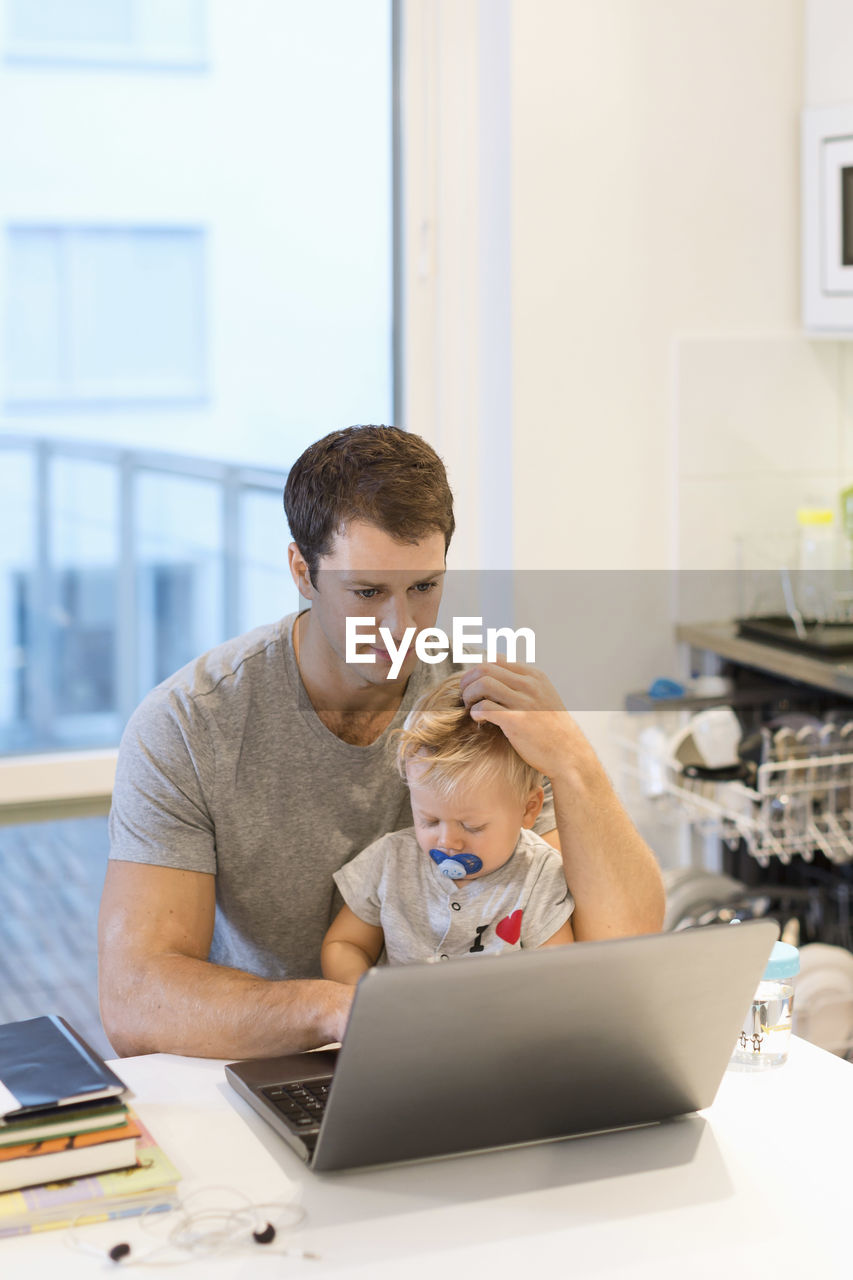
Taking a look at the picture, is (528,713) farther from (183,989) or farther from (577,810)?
(183,989)

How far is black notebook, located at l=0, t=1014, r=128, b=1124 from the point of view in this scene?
3.39 feet

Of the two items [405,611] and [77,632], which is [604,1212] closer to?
[405,611]

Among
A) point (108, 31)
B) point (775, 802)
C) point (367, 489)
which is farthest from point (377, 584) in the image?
point (108, 31)

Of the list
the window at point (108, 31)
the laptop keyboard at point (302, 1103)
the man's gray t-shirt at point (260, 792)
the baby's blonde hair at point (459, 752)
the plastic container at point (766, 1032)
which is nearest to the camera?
the laptop keyboard at point (302, 1103)

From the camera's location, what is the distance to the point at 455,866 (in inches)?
55.7

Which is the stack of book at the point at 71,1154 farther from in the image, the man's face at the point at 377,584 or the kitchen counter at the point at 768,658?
the kitchen counter at the point at 768,658

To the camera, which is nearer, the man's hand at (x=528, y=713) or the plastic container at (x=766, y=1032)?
the plastic container at (x=766, y=1032)

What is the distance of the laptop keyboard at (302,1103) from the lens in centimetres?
110

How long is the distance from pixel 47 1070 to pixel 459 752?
19.8 inches

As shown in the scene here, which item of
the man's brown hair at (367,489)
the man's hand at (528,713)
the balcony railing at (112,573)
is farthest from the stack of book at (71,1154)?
the balcony railing at (112,573)

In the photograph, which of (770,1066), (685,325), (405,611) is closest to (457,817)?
(405,611)

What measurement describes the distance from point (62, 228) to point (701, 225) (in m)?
1.17

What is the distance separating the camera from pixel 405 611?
151 centimetres

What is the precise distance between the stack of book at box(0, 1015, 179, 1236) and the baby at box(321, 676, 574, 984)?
0.42 metres
